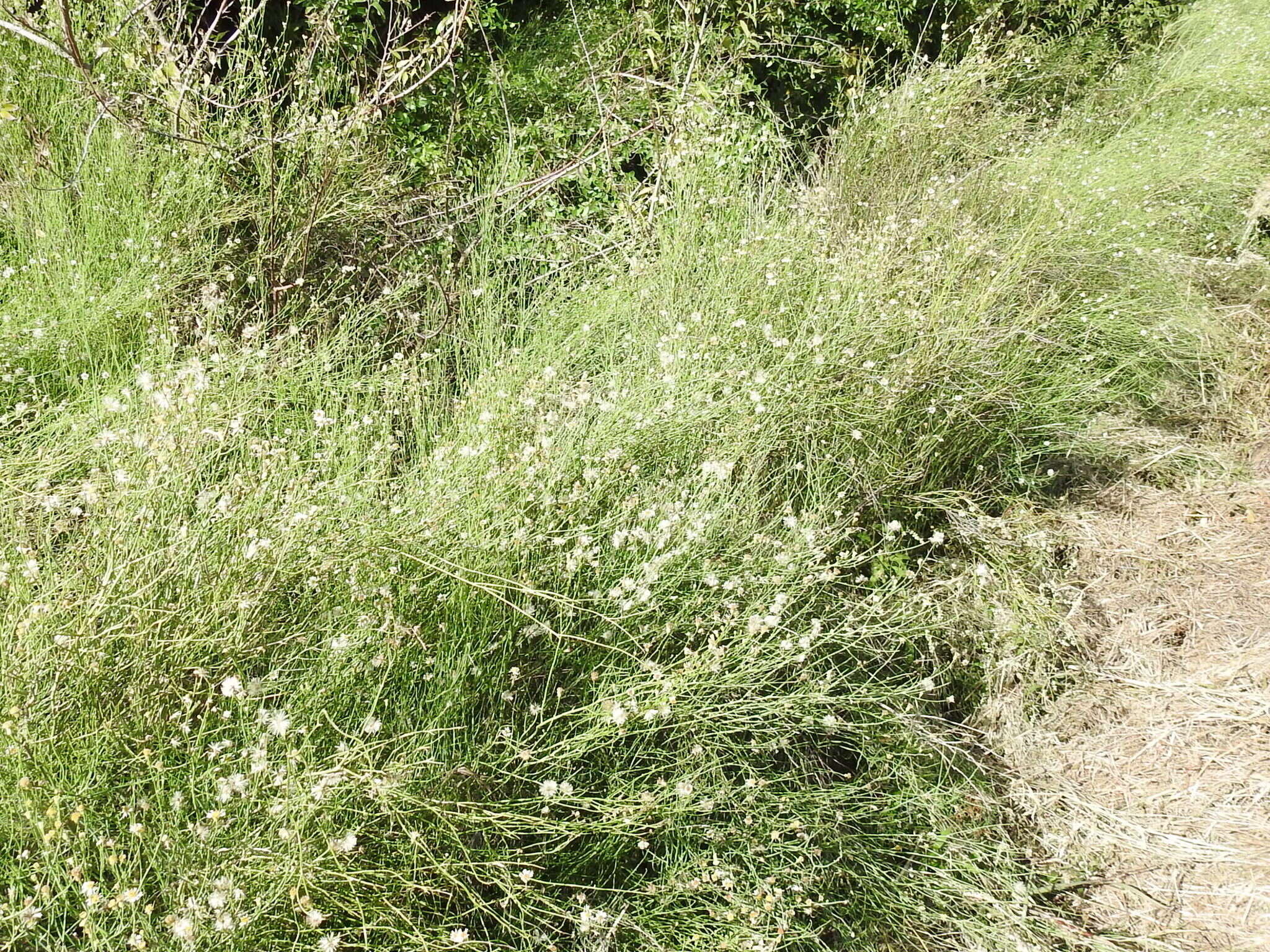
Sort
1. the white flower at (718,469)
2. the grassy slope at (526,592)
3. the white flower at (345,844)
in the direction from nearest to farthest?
the white flower at (345,844) → the grassy slope at (526,592) → the white flower at (718,469)

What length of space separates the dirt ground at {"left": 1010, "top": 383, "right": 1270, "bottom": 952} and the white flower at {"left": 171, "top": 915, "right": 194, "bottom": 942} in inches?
81.1

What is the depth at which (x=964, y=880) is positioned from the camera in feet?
7.42

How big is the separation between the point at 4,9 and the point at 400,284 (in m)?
1.39

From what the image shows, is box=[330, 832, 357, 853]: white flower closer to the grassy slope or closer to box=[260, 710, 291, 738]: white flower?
the grassy slope

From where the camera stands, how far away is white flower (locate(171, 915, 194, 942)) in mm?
1319

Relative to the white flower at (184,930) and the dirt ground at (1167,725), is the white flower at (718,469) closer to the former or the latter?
the dirt ground at (1167,725)

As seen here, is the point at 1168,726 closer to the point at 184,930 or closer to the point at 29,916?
the point at 184,930

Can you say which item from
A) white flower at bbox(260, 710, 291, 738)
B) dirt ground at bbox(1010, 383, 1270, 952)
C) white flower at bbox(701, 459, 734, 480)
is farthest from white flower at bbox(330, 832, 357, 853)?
dirt ground at bbox(1010, 383, 1270, 952)

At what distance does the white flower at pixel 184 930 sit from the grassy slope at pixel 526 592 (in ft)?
0.13

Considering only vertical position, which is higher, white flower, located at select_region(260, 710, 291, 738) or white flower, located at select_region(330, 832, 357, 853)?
white flower, located at select_region(260, 710, 291, 738)

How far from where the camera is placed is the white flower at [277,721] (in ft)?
4.85

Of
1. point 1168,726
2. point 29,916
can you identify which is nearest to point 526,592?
point 29,916

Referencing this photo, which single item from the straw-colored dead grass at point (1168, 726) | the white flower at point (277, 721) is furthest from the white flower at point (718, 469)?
the straw-colored dead grass at point (1168, 726)

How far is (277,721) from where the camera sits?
4.94 feet
